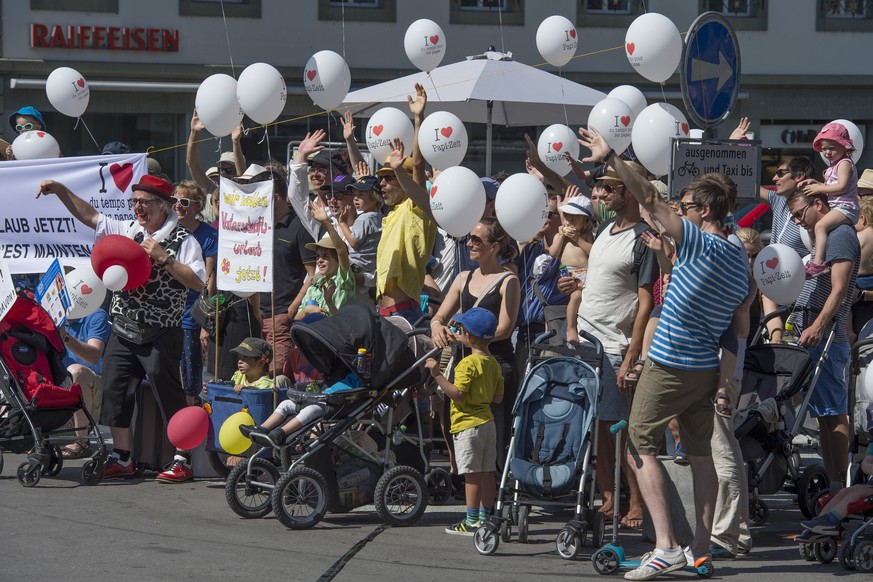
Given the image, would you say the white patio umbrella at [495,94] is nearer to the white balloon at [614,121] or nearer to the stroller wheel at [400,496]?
the white balloon at [614,121]

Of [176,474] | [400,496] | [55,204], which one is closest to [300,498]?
[400,496]

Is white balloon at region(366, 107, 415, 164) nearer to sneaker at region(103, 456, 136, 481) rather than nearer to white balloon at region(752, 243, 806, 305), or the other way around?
sneaker at region(103, 456, 136, 481)

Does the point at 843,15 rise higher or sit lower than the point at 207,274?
higher

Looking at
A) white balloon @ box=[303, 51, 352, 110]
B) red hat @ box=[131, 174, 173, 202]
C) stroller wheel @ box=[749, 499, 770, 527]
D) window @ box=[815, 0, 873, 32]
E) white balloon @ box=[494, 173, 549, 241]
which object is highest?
window @ box=[815, 0, 873, 32]

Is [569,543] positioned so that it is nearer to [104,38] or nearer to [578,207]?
[578,207]

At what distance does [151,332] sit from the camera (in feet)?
33.0

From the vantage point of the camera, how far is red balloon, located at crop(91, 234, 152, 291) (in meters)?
9.70

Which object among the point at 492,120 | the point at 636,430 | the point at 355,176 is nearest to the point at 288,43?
the point at 492,120

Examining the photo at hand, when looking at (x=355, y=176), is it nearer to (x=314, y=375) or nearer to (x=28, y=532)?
(x=314, y=375)

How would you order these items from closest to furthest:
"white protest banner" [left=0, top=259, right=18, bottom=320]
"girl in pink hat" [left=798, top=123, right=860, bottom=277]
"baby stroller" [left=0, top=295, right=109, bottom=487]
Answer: "girl in pink hat" [left=798, top=123, right=860, bottom=277], "baby stroller" [left=0, top=295, right=109, bottom=487], "white protest banner" [left=0, top=259, right=18, bottom=320]

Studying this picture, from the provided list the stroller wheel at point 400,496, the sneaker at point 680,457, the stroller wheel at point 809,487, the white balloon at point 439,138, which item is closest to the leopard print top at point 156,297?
the white balloon at point 439,138

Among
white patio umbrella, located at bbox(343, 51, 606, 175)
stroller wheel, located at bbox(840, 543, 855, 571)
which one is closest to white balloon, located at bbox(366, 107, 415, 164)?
white patio umbrella, located at bbox(343, 51, 606, 175)

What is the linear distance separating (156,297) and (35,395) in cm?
105

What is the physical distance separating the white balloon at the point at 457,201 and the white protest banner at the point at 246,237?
1.31 m
